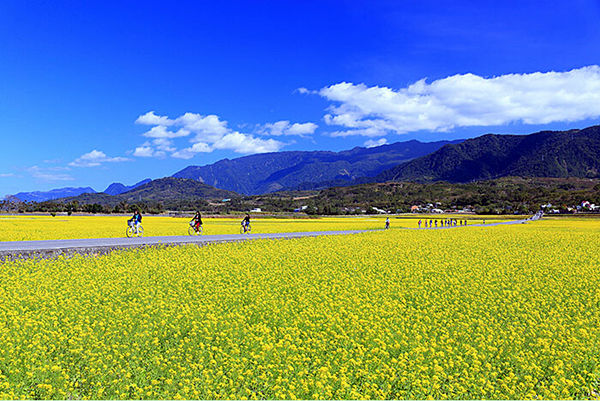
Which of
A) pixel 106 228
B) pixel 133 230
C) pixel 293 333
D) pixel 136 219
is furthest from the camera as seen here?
pixel 106 228

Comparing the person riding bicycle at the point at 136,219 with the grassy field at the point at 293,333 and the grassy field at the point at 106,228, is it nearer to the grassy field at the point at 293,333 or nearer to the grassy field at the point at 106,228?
the grassy field at the point at 106,228

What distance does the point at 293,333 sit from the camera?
8016 mm

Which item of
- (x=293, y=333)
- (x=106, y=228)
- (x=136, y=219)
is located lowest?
(x=293, y=333)

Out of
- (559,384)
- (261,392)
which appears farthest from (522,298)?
(261,392)

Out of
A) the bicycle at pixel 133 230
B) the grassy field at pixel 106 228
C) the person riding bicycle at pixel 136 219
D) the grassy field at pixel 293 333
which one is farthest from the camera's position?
the grassy field at pixel 106 228

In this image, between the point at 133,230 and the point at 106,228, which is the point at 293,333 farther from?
the point at 106,228

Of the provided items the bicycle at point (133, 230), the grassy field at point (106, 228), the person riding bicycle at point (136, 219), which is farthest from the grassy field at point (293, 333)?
the grassy field at point (106, 228)

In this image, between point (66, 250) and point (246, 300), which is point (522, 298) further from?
point (66, 250)

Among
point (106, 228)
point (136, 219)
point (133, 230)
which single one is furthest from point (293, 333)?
point (106, 228)

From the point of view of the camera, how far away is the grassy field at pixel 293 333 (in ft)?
21.1

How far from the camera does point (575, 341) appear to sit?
824cm

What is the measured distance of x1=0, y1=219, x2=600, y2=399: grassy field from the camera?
6.43 meters

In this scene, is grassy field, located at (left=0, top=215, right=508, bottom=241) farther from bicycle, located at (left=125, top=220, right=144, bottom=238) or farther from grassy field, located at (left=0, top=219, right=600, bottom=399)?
grassy field, located at (left=0, top=219, right=600, bottom=399)

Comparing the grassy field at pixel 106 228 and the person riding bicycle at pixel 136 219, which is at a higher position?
the person riding bicycle at pixel 136 219
